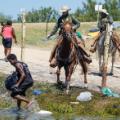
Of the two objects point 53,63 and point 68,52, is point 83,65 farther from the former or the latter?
point 68,52

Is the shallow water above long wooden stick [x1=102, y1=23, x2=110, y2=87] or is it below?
below

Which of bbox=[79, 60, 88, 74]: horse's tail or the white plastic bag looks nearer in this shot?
the white plastic bag

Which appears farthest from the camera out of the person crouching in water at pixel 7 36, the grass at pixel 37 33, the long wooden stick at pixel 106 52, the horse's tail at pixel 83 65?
the grass at pixel 37 33

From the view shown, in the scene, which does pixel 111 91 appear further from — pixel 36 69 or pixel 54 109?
pixel 36 69

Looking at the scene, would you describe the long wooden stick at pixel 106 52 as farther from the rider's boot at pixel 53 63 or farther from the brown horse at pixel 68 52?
the rider's boot at pixel 53 63

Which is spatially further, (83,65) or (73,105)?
(83,65)

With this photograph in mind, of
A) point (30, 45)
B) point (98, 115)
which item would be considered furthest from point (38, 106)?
point (30, 45)

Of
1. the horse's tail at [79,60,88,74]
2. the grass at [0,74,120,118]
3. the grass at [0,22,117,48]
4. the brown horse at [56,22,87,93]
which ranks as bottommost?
the grass at [0,22,117,48]

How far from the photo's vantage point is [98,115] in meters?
15.7

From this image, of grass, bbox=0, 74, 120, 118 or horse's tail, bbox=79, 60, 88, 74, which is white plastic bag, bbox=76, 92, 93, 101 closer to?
grass, bbox=0, 74, 120, 118

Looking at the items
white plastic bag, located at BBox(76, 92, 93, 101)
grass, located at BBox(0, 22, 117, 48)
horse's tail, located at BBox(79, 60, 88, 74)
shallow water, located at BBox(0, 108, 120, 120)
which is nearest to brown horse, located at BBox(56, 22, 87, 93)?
horse's tail, located at BBox(79, 60, 88, 74)

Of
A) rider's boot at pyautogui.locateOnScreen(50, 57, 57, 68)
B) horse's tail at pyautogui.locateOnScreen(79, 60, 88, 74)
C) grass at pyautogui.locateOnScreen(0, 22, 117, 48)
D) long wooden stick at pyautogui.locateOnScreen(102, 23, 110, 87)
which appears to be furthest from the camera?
grass at pyautogui.locateOnScreen(0, 22, 117, 48)

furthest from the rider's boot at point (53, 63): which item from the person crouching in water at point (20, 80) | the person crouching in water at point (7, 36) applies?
the person crouching in water at point (7, 36)

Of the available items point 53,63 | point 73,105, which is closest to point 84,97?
point 73,105
